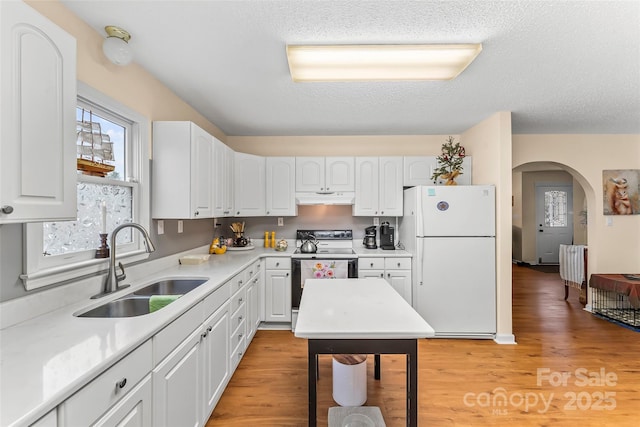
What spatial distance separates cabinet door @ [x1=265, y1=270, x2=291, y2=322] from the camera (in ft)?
10.9

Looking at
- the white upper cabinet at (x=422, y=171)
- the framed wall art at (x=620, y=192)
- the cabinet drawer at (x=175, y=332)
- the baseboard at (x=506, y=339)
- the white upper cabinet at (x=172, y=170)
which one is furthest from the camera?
the framed wall art at (x=620, y=192)

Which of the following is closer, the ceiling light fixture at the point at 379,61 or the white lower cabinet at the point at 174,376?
the white lower cabinet at the point at 174,376

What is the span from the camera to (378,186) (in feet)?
12.1

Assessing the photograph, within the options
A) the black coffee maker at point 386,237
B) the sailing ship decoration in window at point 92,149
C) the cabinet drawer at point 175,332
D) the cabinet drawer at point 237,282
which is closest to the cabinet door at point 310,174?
the black coffee maker at point 386,237

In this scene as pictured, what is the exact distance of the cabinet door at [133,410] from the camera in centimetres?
98

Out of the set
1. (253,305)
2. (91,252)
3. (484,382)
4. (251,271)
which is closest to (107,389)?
(91,252)

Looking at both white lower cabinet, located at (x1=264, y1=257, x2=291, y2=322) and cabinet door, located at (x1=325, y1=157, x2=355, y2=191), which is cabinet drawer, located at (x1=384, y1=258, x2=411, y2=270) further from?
white lower cabinet, located at (x1=264, y1=257, x2=291, y2=322)

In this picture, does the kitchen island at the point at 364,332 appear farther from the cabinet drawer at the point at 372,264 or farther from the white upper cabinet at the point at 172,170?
Result: the cabinet drawer at the point at 372,264

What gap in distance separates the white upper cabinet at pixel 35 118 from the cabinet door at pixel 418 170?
3283 mm

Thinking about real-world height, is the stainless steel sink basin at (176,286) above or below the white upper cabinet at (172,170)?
below

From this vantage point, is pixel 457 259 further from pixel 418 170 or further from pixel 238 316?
pixel 238 316

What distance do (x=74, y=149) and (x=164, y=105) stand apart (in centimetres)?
152

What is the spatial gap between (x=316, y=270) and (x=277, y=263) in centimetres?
48

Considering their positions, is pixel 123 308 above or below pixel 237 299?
above
